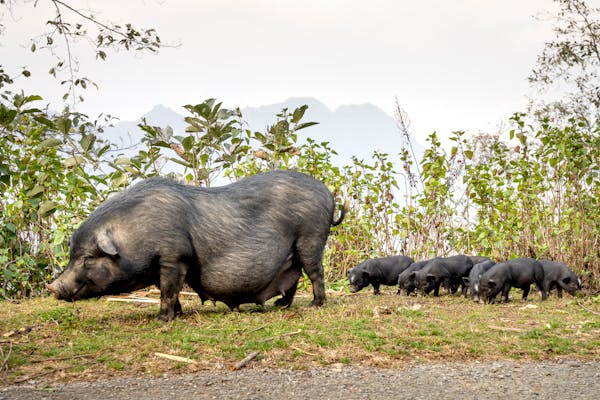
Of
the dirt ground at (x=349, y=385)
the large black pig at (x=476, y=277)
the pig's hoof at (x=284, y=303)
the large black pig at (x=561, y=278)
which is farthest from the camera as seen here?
the large black pig at (x=561, y=278)

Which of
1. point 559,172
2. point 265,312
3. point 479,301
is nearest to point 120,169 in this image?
A: point 265,312

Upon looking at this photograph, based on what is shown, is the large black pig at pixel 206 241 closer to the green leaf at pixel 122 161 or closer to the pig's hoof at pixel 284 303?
the pig's hoof at pixel 284 303

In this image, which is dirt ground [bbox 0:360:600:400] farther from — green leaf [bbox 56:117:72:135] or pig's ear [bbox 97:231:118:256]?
green leaf [bbox 56:117:72:135]

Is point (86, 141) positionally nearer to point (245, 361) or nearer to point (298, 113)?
point (298, 113)

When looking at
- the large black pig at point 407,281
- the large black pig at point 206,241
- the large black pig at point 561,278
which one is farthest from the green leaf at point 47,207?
the large black pig at point 561,278

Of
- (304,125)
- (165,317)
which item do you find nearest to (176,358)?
(165,317)

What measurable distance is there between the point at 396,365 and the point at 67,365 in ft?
A: 8.41

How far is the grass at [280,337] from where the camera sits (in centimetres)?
520

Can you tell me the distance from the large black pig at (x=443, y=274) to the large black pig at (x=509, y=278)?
2.73 ft

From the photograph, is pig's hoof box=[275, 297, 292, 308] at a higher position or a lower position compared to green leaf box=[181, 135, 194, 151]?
lower

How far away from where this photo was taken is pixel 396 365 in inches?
201

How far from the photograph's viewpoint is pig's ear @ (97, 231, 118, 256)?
6.34m

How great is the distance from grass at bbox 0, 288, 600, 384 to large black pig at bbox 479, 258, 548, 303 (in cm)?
76

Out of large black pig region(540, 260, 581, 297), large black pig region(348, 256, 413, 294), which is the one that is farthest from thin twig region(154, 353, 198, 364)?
large black pig region(540, 260, 581, 297)
